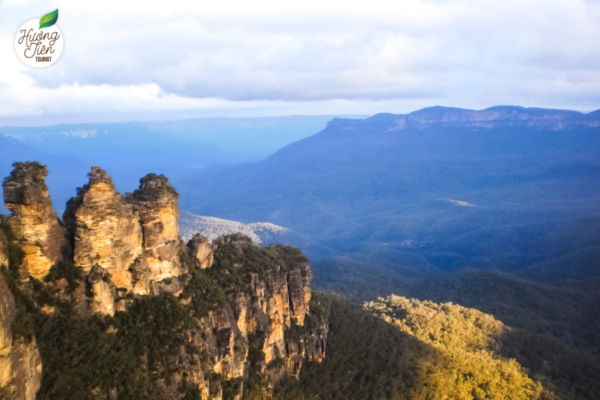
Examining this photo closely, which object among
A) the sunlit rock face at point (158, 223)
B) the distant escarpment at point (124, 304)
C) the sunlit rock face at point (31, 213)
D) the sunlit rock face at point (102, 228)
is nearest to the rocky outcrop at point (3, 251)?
the distant escarpment at point (124, 304)

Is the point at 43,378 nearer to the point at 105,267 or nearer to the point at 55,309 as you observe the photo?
the point at 55,309

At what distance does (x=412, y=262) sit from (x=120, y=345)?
144841 mm

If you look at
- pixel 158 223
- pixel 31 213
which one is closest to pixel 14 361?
pixel 31 213

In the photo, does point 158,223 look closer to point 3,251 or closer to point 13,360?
point 3,251

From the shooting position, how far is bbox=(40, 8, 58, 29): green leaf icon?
2885 centimetres

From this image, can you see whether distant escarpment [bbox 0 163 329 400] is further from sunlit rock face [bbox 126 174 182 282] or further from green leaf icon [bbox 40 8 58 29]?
green leaf icon [bbox 40 8 58 29]

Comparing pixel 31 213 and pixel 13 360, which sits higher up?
pixel 31 213

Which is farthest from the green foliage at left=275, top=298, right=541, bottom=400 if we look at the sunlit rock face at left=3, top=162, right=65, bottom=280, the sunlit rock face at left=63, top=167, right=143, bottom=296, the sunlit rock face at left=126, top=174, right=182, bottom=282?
the sunlit rock face at left=3, top=162, right=65, bottom=280

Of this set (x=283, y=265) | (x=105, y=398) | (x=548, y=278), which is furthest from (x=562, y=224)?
(x=105, y=398)

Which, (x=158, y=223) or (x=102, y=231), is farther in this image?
(x=158, y=223)

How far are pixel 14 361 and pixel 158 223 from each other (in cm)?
1639

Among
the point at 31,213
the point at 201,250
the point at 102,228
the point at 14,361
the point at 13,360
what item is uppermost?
the point at 31,213

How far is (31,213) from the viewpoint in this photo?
25578 millimetres

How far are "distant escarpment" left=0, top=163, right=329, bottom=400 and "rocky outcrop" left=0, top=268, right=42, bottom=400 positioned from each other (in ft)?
0.18
